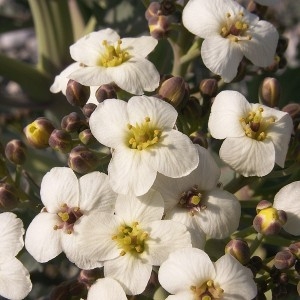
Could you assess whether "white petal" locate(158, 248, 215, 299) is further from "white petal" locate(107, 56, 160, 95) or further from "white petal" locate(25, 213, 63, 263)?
"white petal" locate(107, 56, 160, 95)

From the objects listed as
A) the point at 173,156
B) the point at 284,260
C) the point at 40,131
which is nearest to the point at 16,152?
the point at 40,131

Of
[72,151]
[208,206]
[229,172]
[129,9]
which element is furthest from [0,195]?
[129,9]

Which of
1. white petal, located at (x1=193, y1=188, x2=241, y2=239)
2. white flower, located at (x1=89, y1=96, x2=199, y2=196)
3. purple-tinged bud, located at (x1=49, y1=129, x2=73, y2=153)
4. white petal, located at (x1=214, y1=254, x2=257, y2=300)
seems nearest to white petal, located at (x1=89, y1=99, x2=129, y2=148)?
white flower, located at (x1=89, y1=96, x2=199, y2=196)

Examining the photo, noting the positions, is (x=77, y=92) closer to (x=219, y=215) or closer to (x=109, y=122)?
(x=109, y=122)

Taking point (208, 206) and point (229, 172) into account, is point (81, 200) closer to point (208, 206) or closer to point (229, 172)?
point (208, 206)

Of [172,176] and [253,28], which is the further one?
[253,28]
